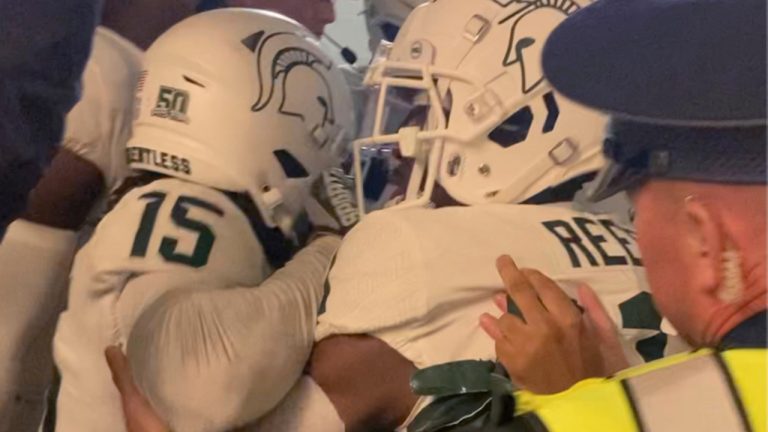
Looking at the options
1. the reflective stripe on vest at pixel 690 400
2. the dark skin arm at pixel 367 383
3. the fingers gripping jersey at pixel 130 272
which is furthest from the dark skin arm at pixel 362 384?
the reflective stripe on vest at pixel 690 400

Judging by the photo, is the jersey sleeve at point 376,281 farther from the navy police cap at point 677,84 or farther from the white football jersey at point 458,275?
the navy police cap at point 677,84

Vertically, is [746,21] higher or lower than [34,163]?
higher

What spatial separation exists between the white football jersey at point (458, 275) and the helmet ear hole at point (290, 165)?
253 millimetres

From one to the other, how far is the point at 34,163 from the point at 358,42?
1.44 metres

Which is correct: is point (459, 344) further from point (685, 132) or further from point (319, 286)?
point (685, 132)

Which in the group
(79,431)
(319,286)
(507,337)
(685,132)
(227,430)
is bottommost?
(79,431)

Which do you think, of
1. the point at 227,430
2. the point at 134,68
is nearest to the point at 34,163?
the point at 227,430

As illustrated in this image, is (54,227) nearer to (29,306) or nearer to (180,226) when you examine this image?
(29,306)

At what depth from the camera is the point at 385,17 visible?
1824 mm

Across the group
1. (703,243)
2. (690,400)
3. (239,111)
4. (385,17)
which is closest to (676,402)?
(690,400)

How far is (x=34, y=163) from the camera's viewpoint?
2.49 feet

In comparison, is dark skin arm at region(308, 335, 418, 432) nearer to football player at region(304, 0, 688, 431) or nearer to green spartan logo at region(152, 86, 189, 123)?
football player at region(304, 0, 688, 431)

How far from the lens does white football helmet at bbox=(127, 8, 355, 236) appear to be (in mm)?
1298

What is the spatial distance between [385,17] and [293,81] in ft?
1.75
